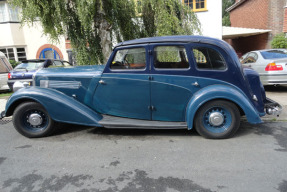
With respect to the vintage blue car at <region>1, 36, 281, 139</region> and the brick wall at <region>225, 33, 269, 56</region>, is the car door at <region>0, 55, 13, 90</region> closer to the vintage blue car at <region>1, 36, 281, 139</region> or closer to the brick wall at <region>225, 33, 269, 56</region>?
the vintage blue car at <region>1, 36, 281, 139</region>

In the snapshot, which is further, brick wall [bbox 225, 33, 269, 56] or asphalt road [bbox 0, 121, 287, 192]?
brick wall [bbox 225, 33, 269, 56]

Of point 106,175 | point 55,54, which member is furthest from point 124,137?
point 55,54

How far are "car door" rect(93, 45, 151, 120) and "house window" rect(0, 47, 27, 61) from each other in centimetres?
1457

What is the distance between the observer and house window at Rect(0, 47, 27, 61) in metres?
15.2

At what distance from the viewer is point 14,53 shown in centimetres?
1522

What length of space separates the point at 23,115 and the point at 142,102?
2.36 meters

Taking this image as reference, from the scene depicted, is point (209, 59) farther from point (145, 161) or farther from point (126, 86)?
point (145, 161)

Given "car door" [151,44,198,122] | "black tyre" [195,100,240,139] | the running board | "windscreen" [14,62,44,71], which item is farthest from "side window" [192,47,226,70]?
"windscreen" [14,62,44,71]

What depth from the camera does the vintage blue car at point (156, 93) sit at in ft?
11.9

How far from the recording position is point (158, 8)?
23.1ft

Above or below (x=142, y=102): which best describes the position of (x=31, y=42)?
above

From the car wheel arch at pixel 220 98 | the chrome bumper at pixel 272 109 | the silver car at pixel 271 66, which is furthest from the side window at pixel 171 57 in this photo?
the silver car at pixel 271 66

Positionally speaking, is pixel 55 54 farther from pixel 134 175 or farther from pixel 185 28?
pixel 134 175

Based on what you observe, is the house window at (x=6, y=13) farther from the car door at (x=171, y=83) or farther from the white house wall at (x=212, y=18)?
the car door at (x=171, y=83)
